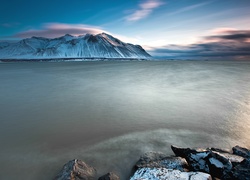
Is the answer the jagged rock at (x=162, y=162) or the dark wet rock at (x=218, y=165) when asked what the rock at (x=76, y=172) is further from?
the dark wet rock at (x=218, y=165)

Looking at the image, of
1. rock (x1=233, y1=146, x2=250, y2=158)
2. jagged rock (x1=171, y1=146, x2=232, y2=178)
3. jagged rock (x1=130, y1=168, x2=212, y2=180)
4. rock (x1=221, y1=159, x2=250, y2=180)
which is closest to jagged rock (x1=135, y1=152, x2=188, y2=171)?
jagged rock (x1=171, y1=146, x2=232, y2=178)

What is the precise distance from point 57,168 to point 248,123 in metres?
8.37

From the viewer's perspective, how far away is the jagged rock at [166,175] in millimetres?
3523

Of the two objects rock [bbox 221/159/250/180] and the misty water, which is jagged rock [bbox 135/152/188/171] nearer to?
the misty water

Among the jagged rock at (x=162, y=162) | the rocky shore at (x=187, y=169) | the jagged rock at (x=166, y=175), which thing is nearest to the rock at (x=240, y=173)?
the rocky shore at (x=187, y=169)

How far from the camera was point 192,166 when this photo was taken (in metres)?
4.34

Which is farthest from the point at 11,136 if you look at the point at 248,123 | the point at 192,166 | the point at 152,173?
the point at 248,123

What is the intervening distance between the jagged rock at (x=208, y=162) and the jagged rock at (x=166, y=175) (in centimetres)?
68

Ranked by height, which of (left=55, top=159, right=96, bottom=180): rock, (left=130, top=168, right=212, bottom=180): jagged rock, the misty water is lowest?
the misty water

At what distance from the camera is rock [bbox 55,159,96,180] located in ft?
13.0

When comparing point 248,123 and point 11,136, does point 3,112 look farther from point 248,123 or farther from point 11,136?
point 248,123

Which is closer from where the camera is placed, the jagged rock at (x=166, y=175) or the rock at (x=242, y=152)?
the jagged rock at (x=166, y=175)

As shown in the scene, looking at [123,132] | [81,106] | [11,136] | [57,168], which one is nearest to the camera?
[57,168]

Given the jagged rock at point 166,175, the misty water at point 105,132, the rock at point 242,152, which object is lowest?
the misty water at point 105,132
